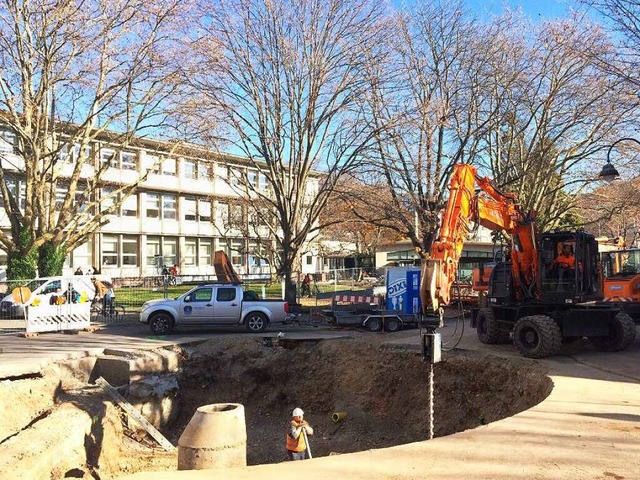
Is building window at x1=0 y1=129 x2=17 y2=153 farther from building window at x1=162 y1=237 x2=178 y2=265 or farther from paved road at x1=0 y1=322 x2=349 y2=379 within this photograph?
building window at x1=162 y1=237 x2=178 y2=265

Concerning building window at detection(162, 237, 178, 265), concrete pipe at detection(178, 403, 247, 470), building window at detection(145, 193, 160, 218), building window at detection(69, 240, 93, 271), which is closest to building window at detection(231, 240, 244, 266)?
building window at detection(162, 237, 178, 265)

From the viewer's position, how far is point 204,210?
178 feet

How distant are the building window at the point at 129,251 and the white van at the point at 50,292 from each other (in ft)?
83.6

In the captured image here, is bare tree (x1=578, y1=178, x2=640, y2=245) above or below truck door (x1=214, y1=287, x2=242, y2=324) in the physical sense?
above

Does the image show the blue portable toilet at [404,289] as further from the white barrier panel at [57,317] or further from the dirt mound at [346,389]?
the white barrier panel at [57,317]

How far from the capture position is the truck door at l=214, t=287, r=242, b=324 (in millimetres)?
19328

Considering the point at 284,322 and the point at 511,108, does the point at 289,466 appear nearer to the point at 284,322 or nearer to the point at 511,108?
the point at 284,322

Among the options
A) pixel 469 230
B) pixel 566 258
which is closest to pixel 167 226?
pixel 469 230

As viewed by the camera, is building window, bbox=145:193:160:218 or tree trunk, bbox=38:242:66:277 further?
building window, bbox=145:193:160:218

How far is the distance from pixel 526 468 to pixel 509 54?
952 inches

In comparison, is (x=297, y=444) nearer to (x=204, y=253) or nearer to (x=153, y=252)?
(x=153, y=252)

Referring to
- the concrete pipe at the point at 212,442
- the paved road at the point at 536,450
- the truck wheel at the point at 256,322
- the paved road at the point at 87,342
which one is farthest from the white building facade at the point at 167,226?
the paved road at the point at 536,450

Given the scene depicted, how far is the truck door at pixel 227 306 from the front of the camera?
19.3 metres

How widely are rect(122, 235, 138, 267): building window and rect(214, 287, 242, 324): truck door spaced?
3112cm
